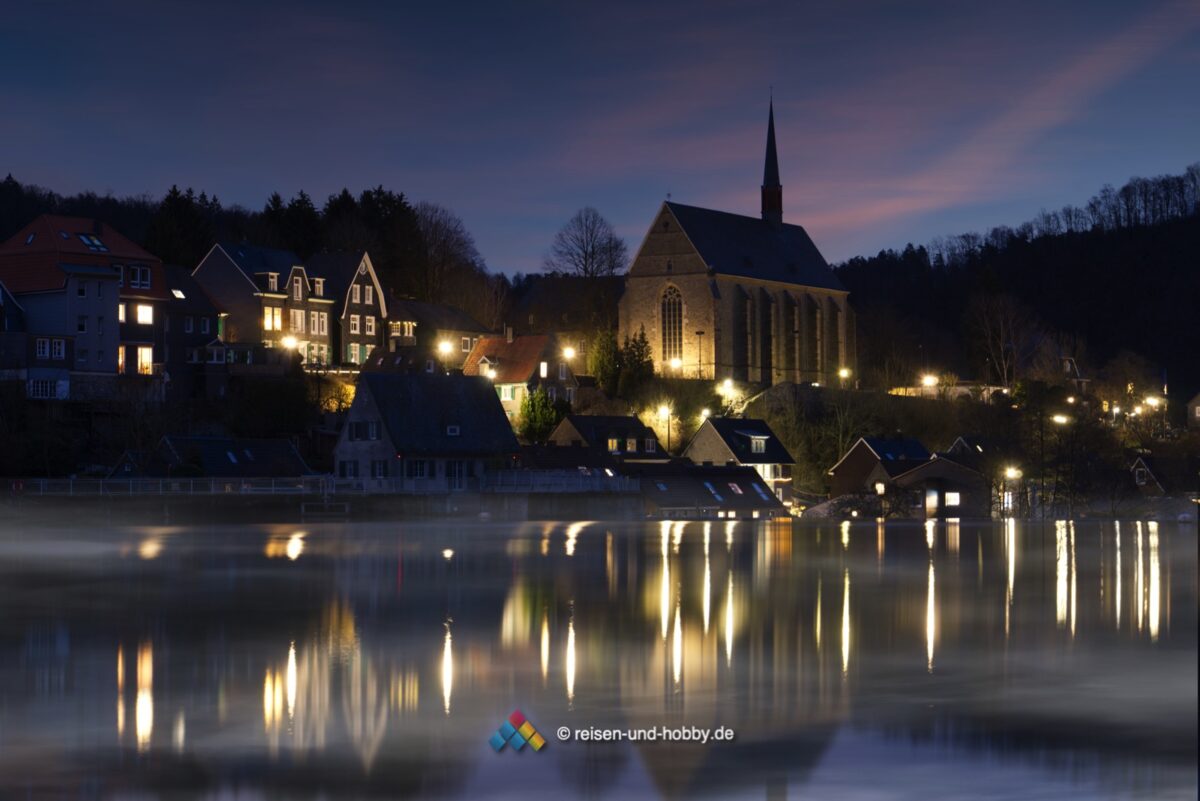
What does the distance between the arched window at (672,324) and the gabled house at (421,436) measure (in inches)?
1525

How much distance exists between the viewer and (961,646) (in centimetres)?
2869

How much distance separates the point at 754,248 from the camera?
457 ft

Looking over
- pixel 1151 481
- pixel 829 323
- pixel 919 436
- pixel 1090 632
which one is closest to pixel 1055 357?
pixel 829 323

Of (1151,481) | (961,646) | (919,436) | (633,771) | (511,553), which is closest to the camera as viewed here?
(633,771)

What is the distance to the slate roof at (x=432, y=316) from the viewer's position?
374ft

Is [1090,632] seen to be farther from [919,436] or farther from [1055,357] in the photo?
[1055,357]

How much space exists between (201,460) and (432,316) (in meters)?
41.0

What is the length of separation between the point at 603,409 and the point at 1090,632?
74270 mm

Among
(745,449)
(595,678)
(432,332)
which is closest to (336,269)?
(432,332)

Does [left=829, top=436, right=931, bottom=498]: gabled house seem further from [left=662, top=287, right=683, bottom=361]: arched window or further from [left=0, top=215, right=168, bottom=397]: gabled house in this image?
[left=0, top=215, right=168, bottom=397]: gabled house

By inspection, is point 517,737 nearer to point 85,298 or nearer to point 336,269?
point 85,298

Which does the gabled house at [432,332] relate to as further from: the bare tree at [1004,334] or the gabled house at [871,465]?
the bare tree at [1004,334]

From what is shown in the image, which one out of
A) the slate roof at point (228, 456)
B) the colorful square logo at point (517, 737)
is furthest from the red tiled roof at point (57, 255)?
the colorful square logo at point (517, 737)

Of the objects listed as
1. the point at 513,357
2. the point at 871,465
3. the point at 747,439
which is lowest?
the point at 871,465
